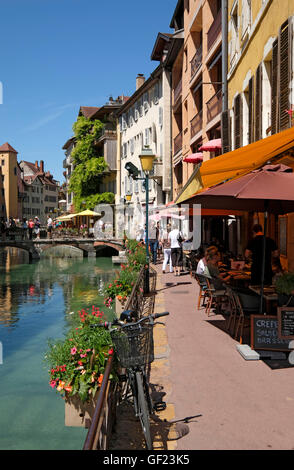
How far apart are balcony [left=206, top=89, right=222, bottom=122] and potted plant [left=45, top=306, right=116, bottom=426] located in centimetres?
1649

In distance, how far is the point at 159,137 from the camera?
34.8 metres

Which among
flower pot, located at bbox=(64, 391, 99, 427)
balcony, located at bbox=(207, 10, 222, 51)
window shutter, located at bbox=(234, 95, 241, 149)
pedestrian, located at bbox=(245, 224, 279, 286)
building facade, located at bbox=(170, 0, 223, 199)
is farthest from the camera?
building facade, located at bbox=(170, 0, 223, 199)

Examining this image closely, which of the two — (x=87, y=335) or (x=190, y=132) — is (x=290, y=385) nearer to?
(x=87, y=335)

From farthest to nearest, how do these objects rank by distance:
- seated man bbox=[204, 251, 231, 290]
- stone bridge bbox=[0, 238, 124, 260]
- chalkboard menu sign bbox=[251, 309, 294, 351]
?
1. stone bridge bbox=[0, 238, 124, 260]
2. seated man bbox=[204, 251, 231, 290]
3. chalkboard menu sign bbox=[251, 309, 294, 351]

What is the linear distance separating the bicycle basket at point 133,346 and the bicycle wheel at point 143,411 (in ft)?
0.55

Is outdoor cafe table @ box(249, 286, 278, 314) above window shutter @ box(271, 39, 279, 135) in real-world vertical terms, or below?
below

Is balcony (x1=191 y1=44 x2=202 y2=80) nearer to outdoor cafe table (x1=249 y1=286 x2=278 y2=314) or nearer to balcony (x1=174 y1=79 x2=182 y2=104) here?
balcony (x1=174 y1=79 x2=182 y2=104)

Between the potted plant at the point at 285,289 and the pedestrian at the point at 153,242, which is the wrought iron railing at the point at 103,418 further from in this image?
the pedestrian at the point at 153,242

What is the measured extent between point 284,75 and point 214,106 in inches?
439

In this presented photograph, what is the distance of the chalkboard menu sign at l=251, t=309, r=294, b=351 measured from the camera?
6262 millimetres

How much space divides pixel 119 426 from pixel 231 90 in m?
14.2

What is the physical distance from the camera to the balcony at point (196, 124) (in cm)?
2371

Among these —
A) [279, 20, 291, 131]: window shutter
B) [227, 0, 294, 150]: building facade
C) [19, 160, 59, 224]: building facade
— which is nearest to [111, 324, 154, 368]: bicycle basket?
[227, 0, 294, 150]: building facade

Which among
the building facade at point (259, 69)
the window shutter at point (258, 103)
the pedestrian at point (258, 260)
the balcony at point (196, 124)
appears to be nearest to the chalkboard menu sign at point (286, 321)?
the pedestrian at point (258, 260)
